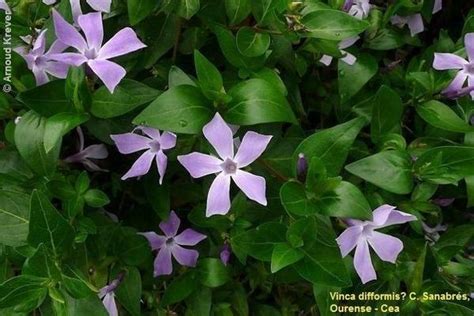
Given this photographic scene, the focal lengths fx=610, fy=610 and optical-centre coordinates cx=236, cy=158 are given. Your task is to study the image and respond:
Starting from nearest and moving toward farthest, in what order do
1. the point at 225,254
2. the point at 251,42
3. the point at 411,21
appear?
the point at 251,42
the point at 225,254
the point at 411,21

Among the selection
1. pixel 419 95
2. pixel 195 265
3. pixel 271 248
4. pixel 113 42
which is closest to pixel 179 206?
pixel 195 265

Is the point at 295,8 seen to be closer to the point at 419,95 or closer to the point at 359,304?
the point at 419,95

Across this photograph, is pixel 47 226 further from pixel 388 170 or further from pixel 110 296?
pixel 388 170

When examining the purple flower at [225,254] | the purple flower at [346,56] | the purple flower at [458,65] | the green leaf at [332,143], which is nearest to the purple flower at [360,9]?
the purple flower at [346,56]

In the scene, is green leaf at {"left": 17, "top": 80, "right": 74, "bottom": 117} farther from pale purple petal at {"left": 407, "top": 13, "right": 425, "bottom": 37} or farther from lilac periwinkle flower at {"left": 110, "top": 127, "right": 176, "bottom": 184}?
pale purple petal at {"left": 407, "top": 13, "right": 425, "bottom": 37}

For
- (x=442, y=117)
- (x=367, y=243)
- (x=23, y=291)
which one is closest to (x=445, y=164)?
(x=442, y=117)

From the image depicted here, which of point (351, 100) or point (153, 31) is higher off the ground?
point (153, 31)
